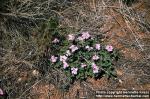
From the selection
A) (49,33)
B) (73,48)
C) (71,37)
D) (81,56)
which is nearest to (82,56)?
(81,56)

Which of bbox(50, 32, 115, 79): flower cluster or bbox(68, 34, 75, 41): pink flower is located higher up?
bbox(68, 34, 75, 41): pink flower

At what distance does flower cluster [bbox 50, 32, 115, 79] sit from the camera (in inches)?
131

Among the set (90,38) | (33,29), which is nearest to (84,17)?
(90,38)

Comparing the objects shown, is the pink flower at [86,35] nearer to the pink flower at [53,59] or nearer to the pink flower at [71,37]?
the pink flower at [71,37]

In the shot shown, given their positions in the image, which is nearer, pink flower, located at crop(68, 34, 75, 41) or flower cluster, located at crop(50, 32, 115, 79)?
flower cluster, located at crop(50, 32, 115, 79)

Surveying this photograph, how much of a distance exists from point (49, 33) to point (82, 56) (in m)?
0.40

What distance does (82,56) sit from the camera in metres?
3.42

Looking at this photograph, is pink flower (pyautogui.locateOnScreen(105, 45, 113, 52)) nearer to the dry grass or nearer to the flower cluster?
the flower cluster

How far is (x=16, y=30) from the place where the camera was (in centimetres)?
361

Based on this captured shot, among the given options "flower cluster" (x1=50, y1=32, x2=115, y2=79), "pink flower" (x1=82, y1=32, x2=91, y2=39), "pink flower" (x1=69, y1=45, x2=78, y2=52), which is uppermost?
"pink flower" (x1=82, y1=32, x2=91, y2=39)

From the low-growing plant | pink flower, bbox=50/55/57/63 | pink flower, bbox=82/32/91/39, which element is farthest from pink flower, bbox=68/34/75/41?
pink flower, bbox=50/55/57/63

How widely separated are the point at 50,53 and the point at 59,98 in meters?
0.48

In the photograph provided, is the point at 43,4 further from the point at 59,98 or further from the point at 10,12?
the point at 59,98

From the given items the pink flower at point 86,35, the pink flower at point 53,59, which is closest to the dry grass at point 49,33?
the pink flower at point 53,59
